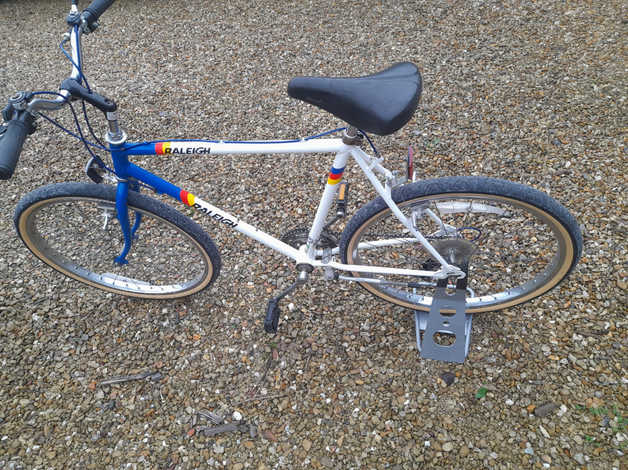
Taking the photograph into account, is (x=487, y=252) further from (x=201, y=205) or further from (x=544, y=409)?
(x=201, y=205)

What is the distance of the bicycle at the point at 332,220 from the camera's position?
162 cm

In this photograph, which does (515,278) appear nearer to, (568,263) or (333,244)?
(568,263)

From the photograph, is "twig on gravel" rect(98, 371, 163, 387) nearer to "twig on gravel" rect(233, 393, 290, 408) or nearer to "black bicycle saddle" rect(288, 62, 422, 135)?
"twig on gravel" rect(233, 393, 290, 408)

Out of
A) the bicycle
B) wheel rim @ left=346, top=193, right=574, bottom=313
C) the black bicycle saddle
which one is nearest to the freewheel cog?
the bicycle

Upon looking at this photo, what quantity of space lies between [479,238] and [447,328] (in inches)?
24.2

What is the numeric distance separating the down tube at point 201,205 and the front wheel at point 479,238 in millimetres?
323

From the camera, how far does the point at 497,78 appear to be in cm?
399

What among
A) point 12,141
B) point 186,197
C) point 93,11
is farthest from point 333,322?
point 93,11

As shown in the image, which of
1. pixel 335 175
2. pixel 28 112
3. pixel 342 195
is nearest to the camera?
pixel 28 112

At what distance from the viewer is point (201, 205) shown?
209 cm

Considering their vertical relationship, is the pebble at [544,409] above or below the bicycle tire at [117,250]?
below

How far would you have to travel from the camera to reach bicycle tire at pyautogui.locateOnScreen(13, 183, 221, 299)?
2.25 meters

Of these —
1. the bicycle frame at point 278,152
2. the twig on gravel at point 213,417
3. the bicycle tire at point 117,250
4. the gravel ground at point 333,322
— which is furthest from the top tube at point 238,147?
the twig on gravel at point 213,417

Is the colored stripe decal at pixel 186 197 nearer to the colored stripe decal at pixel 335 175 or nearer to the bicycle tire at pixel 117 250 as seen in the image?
the bicycle tire at pixel 117 250
